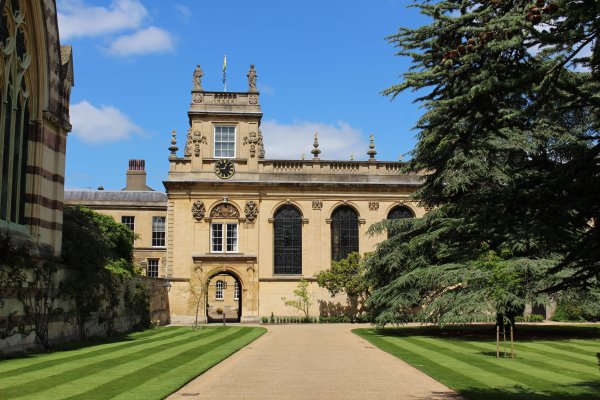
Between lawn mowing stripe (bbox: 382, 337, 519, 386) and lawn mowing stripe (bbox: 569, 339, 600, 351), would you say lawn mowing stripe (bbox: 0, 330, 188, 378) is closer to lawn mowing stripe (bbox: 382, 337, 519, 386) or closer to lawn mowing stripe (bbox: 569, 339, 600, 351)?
lawn mowing stripe (bbox: 382, 337, 519, 386)

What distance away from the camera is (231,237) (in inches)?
1673

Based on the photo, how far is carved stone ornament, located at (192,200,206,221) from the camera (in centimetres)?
4219

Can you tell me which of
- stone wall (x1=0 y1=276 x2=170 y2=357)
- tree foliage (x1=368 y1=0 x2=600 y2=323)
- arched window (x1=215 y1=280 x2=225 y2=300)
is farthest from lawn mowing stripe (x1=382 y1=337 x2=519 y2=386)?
arched window (x1=215 y1=280 x2=225 y2=300)

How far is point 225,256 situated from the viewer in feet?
136

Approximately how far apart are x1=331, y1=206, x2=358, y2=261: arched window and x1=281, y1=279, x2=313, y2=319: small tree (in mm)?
2979

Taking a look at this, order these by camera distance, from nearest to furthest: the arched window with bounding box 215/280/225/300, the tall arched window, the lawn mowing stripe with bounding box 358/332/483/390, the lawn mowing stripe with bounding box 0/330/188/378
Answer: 1. the lawn mowing stripe with bounding box 0/330/188/378
2. the lawn mowing stripe with bounding box 358/332/483/390
3. the tall arched window
4. the arched window with bounding box 215/280/225/300

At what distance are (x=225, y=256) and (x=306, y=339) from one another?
A: 673 inches

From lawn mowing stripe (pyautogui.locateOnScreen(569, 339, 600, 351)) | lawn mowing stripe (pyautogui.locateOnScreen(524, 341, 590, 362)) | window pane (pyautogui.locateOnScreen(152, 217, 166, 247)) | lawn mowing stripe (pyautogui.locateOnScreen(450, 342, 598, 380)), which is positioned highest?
window pane (pyautogui.locateOnScreen(152, 217, 166, 247))

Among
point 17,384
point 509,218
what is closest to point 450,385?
point 509,218

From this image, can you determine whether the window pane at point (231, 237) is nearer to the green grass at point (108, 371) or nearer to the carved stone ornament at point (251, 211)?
the carved stone ornament at point (251, 211)

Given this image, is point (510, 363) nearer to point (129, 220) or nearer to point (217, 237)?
point (217, 237)

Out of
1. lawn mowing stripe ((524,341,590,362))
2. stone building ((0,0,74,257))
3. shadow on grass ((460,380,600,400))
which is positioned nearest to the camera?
shadow on grass ((460,380,600,400))

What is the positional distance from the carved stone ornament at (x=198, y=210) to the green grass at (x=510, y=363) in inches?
749

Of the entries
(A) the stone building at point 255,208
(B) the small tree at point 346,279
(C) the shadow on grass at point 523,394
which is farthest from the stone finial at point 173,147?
(C) the shadow on grass at point 523,394
